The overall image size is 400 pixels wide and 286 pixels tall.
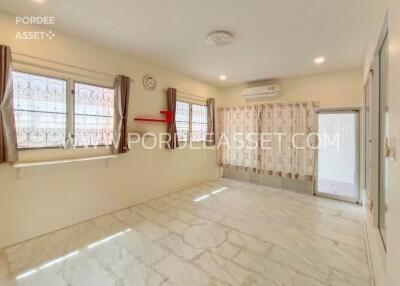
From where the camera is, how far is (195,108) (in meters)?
4.96

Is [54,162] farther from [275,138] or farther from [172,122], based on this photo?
[275,138]

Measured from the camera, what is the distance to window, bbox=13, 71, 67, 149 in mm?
2357

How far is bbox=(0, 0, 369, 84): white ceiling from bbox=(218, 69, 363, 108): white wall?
14.4 inches

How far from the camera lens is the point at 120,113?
319 cm

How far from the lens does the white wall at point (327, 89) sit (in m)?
3.83

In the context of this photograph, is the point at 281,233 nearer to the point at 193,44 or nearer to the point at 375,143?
the point at 375,143

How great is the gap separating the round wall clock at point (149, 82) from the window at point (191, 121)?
76 cm

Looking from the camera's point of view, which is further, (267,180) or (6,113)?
(267,180)

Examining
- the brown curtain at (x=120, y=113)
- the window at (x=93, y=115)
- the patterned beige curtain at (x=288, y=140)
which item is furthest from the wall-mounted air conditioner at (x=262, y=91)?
the window at (x=93, y=115)

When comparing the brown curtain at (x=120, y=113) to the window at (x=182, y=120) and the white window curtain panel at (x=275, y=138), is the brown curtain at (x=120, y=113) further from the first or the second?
the white window curtain panel at (x=275, y=138)

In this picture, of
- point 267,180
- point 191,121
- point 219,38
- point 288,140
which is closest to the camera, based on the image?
point 219,38

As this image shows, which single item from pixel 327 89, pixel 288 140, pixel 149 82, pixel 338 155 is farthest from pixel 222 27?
pixel 338 155

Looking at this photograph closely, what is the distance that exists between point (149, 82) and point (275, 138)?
3.06 m

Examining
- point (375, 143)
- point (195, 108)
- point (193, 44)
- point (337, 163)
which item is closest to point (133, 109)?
point (193, 44)
